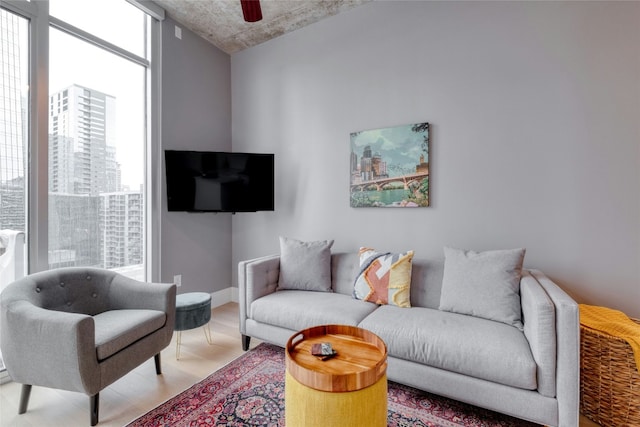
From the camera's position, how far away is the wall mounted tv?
2977 millimetres

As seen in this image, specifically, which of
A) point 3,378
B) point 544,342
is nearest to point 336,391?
point 544,342

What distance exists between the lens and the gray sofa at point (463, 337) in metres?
1.47

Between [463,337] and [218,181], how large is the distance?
8.49ft

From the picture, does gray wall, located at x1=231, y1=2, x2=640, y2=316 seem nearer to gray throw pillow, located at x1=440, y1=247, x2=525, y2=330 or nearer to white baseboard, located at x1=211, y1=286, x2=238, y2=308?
gray throw pillow, located at x1=440, y1=247, x2=525, y2=330

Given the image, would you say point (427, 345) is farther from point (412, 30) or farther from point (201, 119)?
point (201, 119)

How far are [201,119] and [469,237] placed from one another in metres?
3.09

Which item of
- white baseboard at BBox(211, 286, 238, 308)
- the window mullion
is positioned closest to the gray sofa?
white baseboard at BBox(211, 286, 238, 308)

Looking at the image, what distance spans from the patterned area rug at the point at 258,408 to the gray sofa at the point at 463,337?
0.45 ft

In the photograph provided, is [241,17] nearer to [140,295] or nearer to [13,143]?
[13,143]

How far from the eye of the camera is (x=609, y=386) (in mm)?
1617

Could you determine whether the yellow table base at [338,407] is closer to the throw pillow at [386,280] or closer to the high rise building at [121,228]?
the throw pillow at [386,280]

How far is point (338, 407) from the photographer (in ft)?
3.88

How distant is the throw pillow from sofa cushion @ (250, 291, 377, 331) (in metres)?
0.09

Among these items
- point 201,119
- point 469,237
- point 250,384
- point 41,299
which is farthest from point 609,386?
point 201,119
